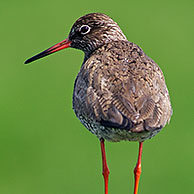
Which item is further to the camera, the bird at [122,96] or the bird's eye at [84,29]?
the bird's eye at [84,29]

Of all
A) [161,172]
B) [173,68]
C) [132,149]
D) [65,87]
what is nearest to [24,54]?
[65,87]

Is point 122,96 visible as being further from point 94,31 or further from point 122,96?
point 94,31

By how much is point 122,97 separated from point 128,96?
0.22ft

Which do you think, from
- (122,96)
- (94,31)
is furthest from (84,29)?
(122,96)

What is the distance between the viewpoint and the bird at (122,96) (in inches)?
322

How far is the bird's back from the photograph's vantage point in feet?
26.8

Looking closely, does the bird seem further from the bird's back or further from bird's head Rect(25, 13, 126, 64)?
bird's head Rect(25, 13, 126, 64)

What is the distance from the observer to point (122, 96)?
27.2ft

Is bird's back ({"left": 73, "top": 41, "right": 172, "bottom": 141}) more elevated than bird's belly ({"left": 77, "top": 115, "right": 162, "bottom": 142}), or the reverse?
bird's back ({"left": 73, "top": 41, "right": 172, "bottom": 141})

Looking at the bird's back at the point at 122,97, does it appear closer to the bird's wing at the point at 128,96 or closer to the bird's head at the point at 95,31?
the bird's wing at the point at 128,96

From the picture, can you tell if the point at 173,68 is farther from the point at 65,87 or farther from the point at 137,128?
the point at 137,128

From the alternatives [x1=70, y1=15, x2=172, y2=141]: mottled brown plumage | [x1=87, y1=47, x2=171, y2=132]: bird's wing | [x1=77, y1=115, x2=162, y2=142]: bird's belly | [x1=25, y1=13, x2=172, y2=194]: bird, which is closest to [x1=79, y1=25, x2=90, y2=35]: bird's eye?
[x1=25, y1=13, x2=172, y2=194]: bird

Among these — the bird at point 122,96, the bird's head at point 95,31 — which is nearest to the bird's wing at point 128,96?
the bird at point 122,96

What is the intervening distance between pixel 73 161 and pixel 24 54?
573 centimetres
